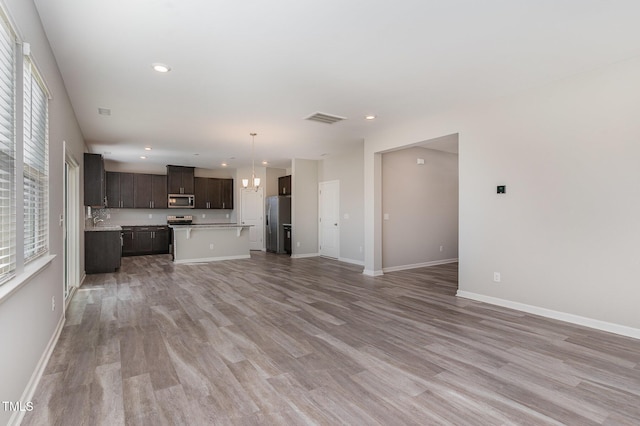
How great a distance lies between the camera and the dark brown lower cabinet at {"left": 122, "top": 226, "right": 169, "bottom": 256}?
913 cm

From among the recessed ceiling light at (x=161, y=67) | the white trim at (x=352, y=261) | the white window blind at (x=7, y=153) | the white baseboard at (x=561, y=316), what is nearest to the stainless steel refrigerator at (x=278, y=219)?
the white trim at (x=352, y=261)

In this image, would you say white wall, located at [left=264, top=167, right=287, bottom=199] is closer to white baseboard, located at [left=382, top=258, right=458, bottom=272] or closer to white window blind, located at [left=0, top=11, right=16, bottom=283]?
white baseboard, located at [left=382, top=258, right=458, bottom=272]

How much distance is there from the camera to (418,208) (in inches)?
284

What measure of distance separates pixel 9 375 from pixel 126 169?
9115 mm

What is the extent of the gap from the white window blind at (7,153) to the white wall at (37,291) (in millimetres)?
141

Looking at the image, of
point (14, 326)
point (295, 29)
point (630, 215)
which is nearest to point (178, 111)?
point (295, 29)

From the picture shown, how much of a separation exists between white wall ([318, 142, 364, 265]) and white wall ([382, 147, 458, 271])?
1.00 metres

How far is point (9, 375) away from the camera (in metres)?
1.80

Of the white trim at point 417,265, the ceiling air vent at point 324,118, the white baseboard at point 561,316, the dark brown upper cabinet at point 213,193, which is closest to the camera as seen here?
the white baseboard at point 561,316

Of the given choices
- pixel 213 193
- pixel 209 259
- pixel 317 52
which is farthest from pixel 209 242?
pixel 317 52

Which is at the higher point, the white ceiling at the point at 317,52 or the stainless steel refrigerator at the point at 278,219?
the white ceiling at the point at 317,52

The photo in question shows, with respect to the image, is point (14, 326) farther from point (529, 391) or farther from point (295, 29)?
point (529, 391)

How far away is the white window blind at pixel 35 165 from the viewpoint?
2357 mm

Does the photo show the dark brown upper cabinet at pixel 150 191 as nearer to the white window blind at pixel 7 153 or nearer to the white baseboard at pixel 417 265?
the white baseboard at pixel 417 265
